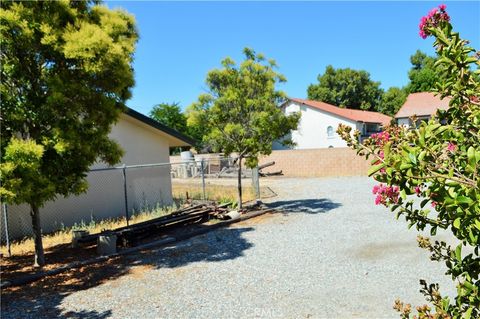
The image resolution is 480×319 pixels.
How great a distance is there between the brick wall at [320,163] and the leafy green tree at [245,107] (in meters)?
11.9

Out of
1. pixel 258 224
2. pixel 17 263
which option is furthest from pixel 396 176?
pixel 258 224

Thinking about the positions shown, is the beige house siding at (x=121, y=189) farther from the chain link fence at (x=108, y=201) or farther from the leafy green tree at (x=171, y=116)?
the leafy green tree at (x=171, y=116)

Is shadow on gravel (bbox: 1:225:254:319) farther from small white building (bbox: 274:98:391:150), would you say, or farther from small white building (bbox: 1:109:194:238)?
small white building (bbox: 274:98:391:150)

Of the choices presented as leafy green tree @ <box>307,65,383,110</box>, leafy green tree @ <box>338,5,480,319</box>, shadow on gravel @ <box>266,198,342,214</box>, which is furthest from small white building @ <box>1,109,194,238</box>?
leafy green tree @ <box>307,65,383,110</box>

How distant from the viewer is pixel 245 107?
12.0 m

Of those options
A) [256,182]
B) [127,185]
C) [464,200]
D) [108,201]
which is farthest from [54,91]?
[256,182]

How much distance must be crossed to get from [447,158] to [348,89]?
49.8m

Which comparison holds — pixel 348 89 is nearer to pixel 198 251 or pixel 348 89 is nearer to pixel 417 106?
pixel 417 106

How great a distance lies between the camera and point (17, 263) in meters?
7.61

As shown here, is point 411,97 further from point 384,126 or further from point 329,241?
point 384,126

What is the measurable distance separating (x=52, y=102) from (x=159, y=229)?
4.64 m

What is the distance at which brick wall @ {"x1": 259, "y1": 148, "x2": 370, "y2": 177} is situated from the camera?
23.5m

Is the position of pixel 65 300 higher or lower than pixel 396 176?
lower

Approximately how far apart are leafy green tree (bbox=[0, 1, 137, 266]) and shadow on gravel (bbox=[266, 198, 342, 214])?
7417mm
